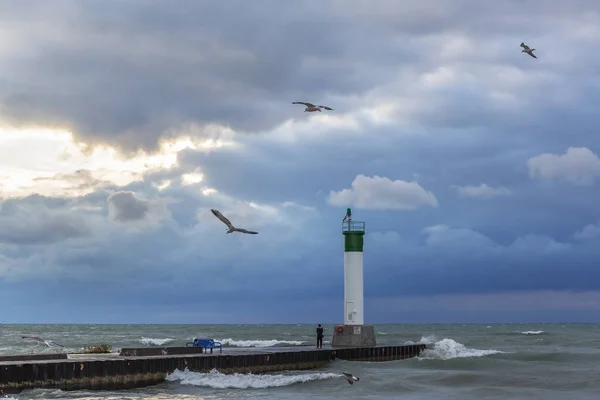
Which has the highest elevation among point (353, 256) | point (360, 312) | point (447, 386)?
point (353, 256)

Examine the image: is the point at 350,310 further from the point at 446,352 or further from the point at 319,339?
the point at 446,352

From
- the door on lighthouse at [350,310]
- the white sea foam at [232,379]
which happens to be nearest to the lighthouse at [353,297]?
the door on lighthouse at [350,310]

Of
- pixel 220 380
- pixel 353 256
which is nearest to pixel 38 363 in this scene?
pixel 220 380

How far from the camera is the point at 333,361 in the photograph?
117 feet

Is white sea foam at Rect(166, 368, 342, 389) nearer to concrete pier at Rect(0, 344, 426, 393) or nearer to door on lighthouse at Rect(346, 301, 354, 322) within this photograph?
concrete pier at Rect(0, 344, 426, 393)

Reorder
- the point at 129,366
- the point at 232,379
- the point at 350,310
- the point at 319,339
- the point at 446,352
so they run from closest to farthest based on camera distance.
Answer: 1. the point at 129,366
2. the point at 232,379
3. the point at 319,339
4. the point at 350,310
5. the point at 446,352

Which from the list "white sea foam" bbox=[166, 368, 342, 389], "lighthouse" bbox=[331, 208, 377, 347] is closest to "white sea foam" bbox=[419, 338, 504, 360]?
"lighthouse" bbox=[331, 208, 377, 347]

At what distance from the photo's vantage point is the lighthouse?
38656 mm

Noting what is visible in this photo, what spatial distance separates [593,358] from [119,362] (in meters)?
34.9

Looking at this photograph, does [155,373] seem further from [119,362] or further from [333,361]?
[333,361]

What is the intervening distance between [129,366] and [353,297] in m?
15.3

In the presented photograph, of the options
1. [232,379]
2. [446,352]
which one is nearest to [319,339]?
A: [232,379]

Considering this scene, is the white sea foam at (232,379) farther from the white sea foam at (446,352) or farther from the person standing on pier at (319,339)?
the white sea foam at (446,352)

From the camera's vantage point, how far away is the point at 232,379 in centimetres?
2786
